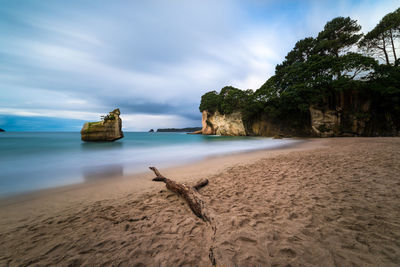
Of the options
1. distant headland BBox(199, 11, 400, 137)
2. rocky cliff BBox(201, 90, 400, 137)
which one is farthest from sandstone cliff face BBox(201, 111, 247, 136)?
rocky cliff BBox(201, 90, 400, 137)

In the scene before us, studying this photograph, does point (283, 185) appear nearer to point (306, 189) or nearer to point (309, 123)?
point (306, 189)

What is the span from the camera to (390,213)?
215 cm

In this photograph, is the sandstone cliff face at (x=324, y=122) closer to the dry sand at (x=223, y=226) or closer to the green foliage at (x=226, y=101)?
the green foliage at (x=226, y=101)

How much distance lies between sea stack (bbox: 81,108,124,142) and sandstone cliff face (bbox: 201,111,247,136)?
92.0 ft

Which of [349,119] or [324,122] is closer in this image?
[349,119]

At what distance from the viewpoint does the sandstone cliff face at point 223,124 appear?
37.1 meters

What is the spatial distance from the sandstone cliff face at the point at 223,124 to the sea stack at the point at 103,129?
2804 centimetres

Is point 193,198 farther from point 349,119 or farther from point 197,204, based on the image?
point 349,119

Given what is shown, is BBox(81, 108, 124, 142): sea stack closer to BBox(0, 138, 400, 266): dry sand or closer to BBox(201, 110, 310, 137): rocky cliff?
BBox(0, 138, 400, 266): dry sand

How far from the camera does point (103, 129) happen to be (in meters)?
17.4

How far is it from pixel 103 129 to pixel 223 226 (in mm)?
19681

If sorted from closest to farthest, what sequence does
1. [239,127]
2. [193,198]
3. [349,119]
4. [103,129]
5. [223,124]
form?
[193,198]
[103,129]
[349,119]
[239,127]
[223,124]

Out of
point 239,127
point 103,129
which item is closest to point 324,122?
point 239,127

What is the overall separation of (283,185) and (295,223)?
163cm
